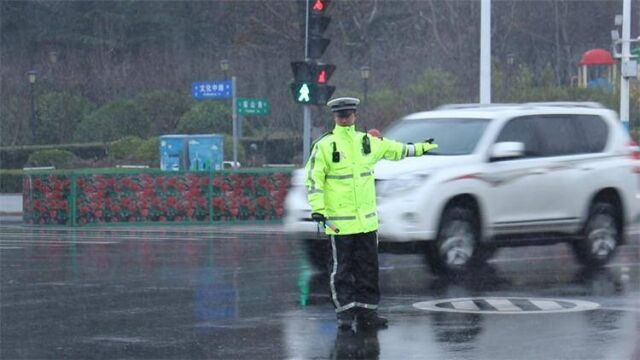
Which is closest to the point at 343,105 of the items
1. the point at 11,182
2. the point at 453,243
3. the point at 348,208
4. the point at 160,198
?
the point at 348,208

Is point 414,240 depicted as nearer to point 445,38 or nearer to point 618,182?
point 618,182

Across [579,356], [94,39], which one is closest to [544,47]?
[94,39]

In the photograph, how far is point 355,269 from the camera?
443 inches

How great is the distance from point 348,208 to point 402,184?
3871mm

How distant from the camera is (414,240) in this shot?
49.1 ft

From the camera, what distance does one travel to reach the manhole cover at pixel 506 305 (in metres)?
12.0

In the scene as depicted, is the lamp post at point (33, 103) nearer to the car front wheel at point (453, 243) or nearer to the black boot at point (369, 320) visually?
the car front wheel at point (453, 243)

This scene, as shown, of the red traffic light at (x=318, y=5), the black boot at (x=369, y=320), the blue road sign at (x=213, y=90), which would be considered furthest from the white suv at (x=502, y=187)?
the blue road sign at (x=213, y=90)

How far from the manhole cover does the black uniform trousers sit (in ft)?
3.83

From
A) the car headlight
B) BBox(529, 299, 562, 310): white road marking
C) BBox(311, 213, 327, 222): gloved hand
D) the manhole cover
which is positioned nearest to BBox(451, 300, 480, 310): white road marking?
the manhole cover

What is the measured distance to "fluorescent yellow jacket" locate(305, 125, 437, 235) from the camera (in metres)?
11.1

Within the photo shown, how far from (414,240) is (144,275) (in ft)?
9.20

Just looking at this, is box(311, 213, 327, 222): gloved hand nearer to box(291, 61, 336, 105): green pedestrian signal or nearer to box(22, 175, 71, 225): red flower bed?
box(291, 61, 336, 105): green pedestrian signal

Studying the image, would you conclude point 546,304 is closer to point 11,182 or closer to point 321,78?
point 321,78
